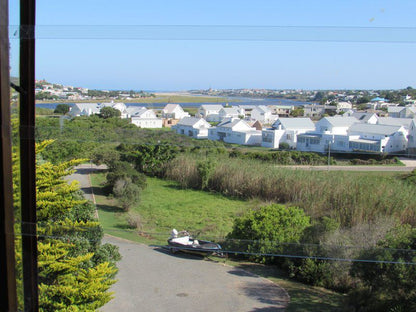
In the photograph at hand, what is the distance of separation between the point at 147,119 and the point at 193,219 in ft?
5.41

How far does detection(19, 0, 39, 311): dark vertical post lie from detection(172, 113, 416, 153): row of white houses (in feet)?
6.93

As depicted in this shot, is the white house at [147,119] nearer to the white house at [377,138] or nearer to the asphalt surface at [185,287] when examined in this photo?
the asphalt surface at [185,287]

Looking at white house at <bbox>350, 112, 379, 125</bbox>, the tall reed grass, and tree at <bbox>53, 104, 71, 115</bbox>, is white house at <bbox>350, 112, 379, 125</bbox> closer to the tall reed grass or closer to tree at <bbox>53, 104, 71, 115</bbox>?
the tall reed grass

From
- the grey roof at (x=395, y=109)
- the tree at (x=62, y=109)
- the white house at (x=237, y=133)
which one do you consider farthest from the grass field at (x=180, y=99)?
the grey roof at (x=395, y=109)

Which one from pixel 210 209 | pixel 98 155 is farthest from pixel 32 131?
pixel 98 155

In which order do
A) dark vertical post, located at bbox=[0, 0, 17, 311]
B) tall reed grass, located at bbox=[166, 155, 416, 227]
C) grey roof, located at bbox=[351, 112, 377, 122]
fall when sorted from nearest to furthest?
dark vertical post, located at bbox=[0, 0, 17, 311] < grey roof, located at bbox=[351, 112, 377, 122] < tall reed grass, located at bbox=[166, 155, 416, 227]

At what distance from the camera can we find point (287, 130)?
3.43 meters

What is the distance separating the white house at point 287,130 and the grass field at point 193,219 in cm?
130

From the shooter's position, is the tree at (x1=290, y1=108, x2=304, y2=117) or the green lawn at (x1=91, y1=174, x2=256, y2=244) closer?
the tree at (x1=290, y1=108, x2=304, y2=117)

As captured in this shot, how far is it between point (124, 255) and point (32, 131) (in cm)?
421

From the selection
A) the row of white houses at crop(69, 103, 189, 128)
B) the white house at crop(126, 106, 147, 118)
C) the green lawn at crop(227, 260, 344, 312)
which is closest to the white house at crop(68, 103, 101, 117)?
the row of white houses at crop(69, 103, 189, 128)

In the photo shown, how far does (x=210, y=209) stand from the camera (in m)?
6.07

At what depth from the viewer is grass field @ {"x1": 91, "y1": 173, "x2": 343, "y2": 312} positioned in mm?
4104

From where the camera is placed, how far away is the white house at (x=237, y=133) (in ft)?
11.2
